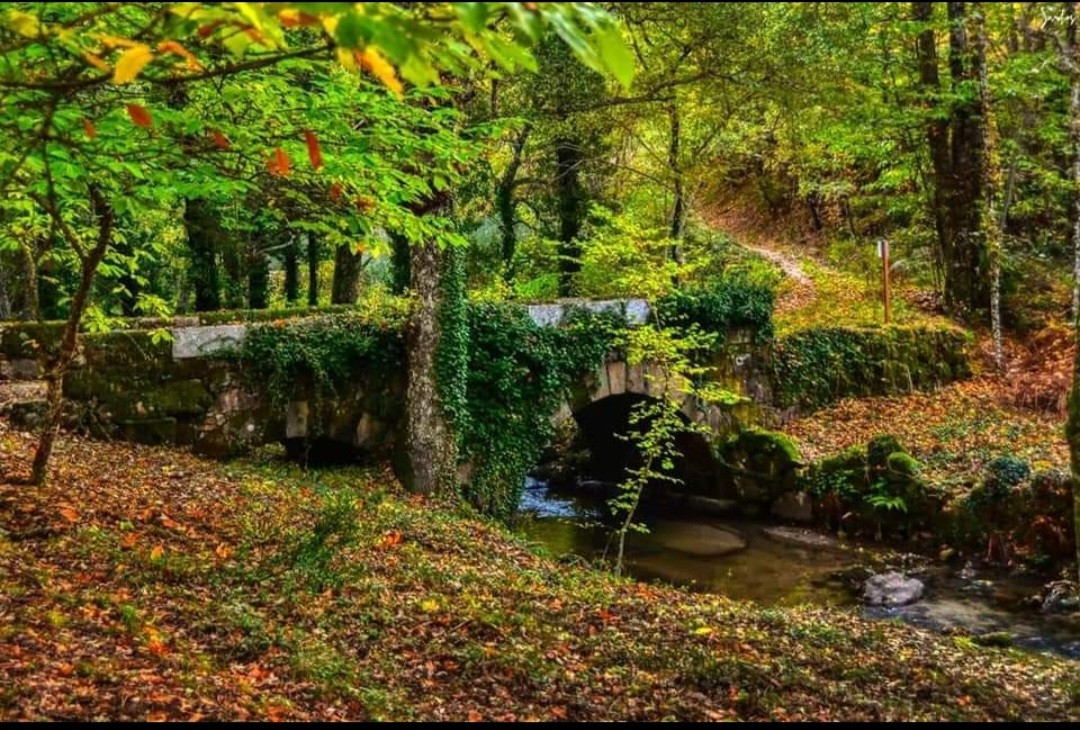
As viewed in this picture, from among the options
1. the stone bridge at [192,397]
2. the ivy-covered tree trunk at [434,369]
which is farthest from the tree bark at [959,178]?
the ivy-covered tree trunk at [434,369]

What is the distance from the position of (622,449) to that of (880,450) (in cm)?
556

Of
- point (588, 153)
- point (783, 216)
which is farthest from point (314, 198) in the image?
point (783, 216)

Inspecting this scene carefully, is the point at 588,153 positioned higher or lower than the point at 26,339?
higher

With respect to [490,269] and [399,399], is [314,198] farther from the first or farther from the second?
[490,269]

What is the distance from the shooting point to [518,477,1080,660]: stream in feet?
26.4

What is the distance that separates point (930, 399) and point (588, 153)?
784 centimetres

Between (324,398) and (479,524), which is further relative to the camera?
(324,398)

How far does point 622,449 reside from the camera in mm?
16094

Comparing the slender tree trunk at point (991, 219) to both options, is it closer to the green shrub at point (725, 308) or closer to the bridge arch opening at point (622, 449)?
the green shrub at point (725, 308)

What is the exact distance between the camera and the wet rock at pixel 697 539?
11.5 m

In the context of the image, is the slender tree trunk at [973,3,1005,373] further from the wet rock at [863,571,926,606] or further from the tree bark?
the wet rock at [863,571,926,606]

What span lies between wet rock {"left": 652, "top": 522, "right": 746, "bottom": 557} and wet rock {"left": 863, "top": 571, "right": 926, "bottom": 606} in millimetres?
2375

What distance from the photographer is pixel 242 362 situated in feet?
29.5

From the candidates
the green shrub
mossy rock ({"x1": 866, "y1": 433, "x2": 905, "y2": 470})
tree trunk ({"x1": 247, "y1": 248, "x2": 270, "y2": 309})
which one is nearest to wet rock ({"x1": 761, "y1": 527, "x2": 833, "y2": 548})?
mossy rock ({"x1": 866, "y1": 433, "x2": 905, "y2": 470})
